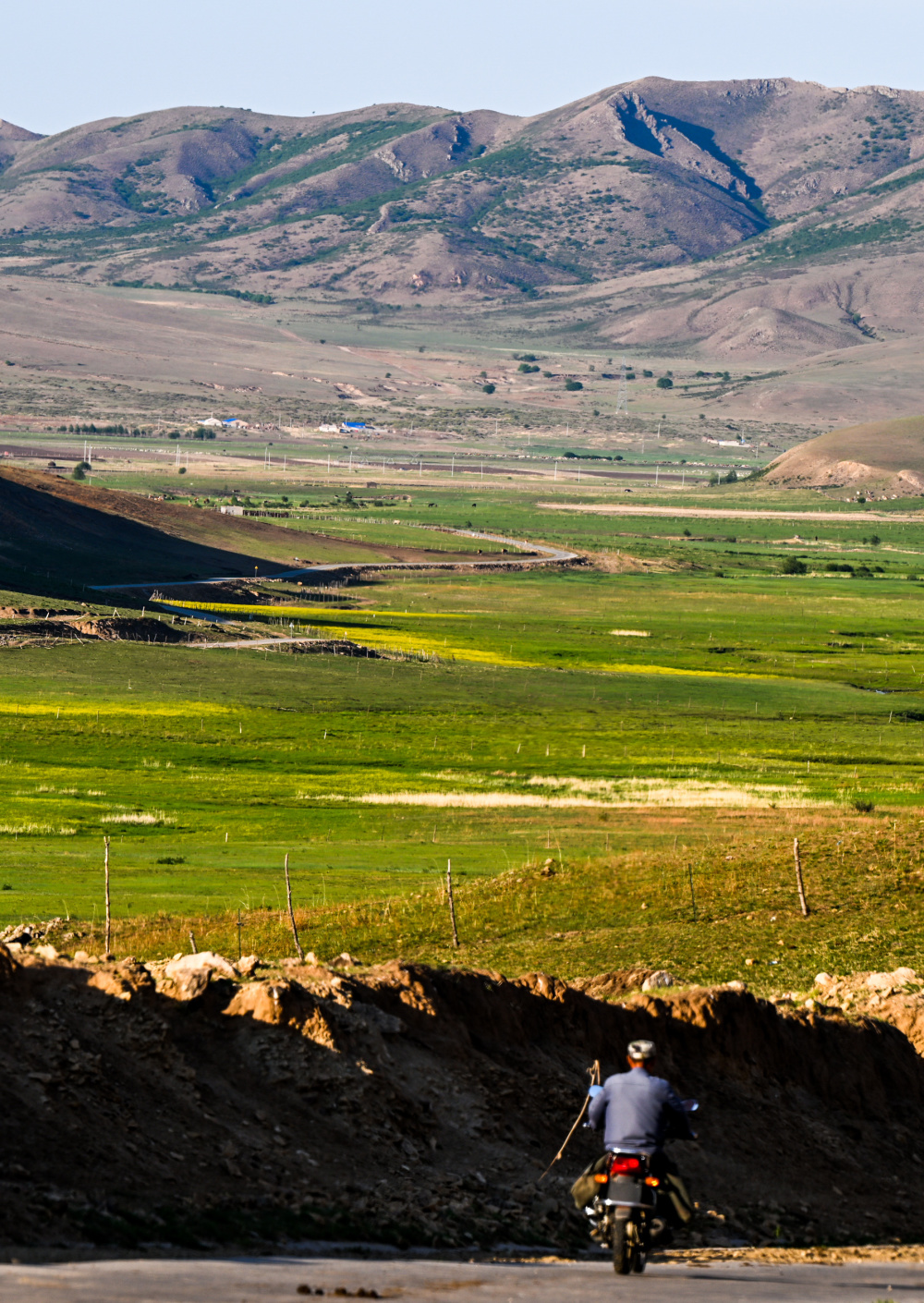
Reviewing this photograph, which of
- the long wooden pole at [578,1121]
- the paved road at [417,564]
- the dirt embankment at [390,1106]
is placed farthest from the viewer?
the paved road at [417,564]

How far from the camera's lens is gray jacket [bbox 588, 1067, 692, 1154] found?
1400 cm

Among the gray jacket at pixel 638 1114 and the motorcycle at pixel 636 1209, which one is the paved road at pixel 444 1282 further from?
the gray jacket at pixel 638 1114

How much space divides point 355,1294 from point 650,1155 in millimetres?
2963

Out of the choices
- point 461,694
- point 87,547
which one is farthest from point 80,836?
point 87,547

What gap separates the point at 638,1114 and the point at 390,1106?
4.11 meters

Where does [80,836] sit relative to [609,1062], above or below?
below

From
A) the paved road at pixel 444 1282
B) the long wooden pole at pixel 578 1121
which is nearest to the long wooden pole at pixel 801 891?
the long wooden pole at pixel 578 1121

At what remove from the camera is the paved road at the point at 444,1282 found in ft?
36.9

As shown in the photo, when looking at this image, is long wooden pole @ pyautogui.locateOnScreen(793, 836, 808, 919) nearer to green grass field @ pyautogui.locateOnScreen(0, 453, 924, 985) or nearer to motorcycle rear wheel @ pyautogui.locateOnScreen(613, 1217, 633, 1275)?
green grass field @ pyautogui.locateOnScreen(0, 453, 924, 985)

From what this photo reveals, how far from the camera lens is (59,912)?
37062 millimetres

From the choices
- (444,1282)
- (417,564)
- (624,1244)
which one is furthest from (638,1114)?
(417,564)

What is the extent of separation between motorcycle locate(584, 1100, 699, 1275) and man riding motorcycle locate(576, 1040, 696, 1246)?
0.03 feet

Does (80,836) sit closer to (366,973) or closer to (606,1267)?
(366,973)

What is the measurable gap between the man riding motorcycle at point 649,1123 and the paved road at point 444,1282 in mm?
585
